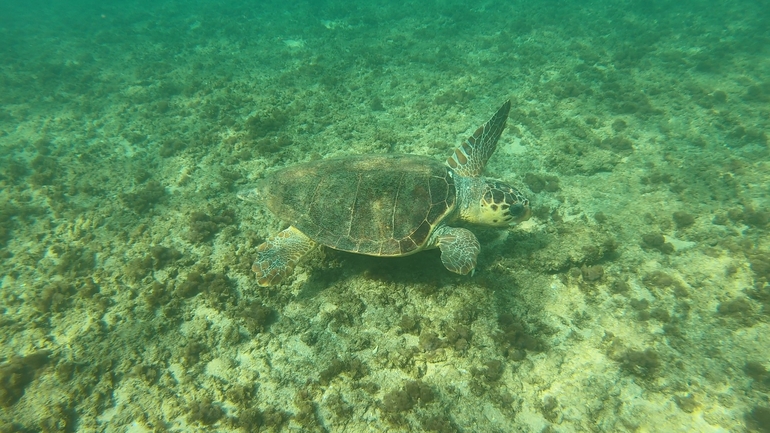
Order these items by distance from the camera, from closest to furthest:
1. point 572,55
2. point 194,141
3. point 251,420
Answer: point 251,420, point 194,141, point 572,55

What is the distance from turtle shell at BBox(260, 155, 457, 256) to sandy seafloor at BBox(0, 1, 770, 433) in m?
0.55

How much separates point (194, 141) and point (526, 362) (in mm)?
6498

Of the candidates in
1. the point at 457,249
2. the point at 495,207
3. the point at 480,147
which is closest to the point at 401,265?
the point at 457,249

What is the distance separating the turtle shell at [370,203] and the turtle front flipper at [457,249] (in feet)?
0.58

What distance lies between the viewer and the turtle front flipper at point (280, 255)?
11.0 feet

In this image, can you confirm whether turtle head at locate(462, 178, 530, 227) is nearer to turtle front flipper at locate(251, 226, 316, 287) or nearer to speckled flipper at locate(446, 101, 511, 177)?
speckled flipper at locate(446, 101, 511, 177)

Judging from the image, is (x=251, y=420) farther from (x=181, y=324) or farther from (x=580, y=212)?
(x=580, y=212)

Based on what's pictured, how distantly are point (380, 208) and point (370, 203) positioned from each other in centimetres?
12

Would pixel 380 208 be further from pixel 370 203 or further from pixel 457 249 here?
pixel 457 249

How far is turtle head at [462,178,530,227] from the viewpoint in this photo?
141 inches

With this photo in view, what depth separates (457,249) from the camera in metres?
3.27

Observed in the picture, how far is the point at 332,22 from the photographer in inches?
502

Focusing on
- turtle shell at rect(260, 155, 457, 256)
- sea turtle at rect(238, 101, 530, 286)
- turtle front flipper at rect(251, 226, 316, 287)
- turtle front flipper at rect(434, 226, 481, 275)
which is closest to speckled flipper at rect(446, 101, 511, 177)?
sea turtle at rect(238, 101, 530, 286)

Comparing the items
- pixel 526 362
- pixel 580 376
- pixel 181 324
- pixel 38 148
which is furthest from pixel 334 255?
pixel 38 148
